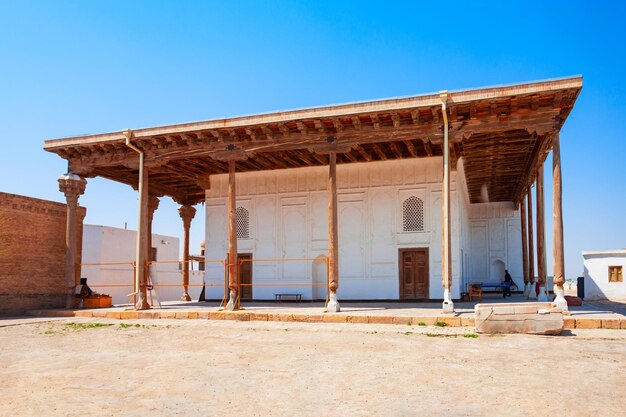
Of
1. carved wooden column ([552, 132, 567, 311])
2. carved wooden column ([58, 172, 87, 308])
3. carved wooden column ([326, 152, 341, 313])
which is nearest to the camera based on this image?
carved wooden column ([552, 132, 567, 311])

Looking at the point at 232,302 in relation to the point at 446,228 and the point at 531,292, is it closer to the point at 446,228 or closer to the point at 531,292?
the point at 446,228

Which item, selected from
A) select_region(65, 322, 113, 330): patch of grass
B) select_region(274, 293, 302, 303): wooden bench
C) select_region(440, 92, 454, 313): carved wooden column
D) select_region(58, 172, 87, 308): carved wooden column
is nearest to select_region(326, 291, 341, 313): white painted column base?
select_region(440, 92, 454, 313): carved wooden column

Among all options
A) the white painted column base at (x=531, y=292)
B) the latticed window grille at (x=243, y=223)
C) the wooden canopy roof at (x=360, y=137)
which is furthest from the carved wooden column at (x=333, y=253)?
the white painted column base at (x=531, y=292)

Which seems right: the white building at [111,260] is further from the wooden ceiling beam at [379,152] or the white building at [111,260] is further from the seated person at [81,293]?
the wooden ceiling beam at [379,152]

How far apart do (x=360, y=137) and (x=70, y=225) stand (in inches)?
391

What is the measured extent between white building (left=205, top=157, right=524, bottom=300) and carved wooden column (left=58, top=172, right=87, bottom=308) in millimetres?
4836

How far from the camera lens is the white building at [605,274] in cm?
2620

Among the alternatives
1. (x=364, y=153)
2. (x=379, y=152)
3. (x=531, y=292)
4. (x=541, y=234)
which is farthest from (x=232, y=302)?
(x=531, y=292)

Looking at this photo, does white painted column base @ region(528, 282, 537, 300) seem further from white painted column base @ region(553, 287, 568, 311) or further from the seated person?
the seated person

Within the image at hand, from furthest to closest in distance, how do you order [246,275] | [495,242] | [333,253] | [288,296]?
[495,242] < [246,275] < [288,296] < [333,253]

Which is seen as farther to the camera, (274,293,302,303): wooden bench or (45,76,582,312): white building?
(274,293,302,303): wooden bench

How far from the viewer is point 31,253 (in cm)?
1736

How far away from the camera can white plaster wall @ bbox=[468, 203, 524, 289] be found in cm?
2802

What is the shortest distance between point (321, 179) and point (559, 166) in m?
8.54
